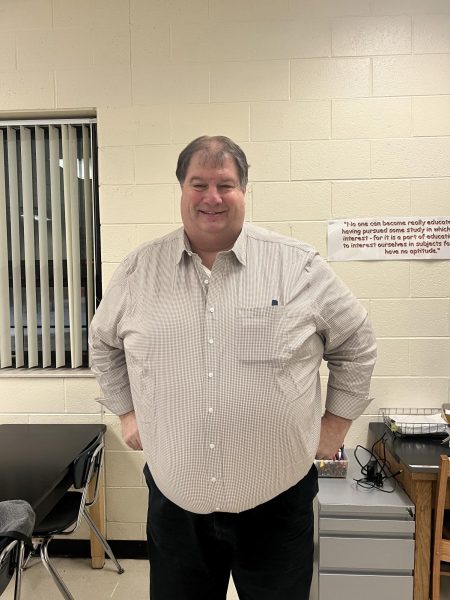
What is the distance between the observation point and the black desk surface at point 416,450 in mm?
1810

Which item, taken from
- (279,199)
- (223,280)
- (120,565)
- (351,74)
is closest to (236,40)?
(351,74)

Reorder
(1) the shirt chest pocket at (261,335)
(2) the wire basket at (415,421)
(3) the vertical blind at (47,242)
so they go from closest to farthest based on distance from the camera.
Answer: (1) the shirt chest pocket at (261,335) < (2) the wire basket at (415,421) < (3) the vertical blind at (47,242)

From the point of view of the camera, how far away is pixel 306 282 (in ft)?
4.01

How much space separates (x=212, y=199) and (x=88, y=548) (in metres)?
2.28

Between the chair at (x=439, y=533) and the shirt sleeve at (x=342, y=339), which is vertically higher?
the shirt sleeve at (x=342, y=339)

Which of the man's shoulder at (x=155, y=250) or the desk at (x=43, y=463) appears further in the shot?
the desk at (x=43, y=463)

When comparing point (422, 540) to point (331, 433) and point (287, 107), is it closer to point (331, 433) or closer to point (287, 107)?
point (331, 433)

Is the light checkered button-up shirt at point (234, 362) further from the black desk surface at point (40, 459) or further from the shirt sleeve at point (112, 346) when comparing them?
the black desk surface at point (40, 459)

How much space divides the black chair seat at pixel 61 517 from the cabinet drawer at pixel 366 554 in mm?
1107

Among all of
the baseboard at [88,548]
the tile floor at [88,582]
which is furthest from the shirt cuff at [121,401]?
the baseboard at [88,548]

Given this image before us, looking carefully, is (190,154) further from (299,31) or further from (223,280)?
(299,31)

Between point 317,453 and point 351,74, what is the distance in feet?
6.40

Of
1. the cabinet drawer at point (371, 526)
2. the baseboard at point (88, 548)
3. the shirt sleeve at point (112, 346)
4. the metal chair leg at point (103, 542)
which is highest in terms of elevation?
the shirt sleeve at point (112, 346)

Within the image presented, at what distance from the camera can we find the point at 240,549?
1.25 meters
